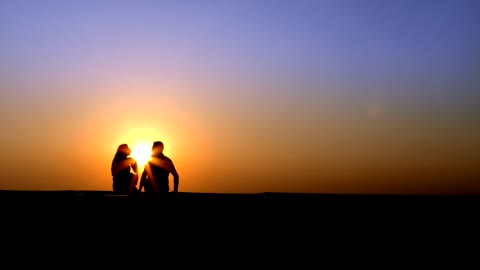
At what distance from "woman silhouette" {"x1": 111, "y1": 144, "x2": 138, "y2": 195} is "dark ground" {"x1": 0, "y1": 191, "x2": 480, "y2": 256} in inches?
50.9

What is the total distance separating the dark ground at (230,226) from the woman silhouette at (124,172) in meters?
1.29

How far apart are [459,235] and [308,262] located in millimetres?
3565

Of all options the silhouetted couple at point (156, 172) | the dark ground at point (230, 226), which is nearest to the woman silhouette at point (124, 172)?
the silhouetted couple at point (156, 172)

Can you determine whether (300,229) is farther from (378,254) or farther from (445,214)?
(445,214)

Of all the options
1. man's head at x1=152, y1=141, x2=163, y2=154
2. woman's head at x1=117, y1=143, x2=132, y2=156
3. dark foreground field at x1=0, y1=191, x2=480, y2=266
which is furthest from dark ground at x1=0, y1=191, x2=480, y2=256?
woman's head at x1=117, y1=143, x2=132, y2=156

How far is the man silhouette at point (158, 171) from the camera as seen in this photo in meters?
12.2

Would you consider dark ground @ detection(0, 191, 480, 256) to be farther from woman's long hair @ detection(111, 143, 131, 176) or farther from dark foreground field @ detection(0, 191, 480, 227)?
woman's long hair @ detection(111, 143, 131, 176)

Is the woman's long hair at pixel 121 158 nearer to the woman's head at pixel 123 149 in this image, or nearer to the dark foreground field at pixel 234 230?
the woman's head at pixel 123 149

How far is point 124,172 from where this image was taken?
1422 centimetres

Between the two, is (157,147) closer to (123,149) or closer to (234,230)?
(123,149)

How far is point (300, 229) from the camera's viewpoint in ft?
29.8

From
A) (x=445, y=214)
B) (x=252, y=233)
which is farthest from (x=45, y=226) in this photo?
(x=445, y=214)

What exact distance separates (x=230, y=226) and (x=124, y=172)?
18.5 ft

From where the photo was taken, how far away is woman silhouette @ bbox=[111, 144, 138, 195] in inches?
548
